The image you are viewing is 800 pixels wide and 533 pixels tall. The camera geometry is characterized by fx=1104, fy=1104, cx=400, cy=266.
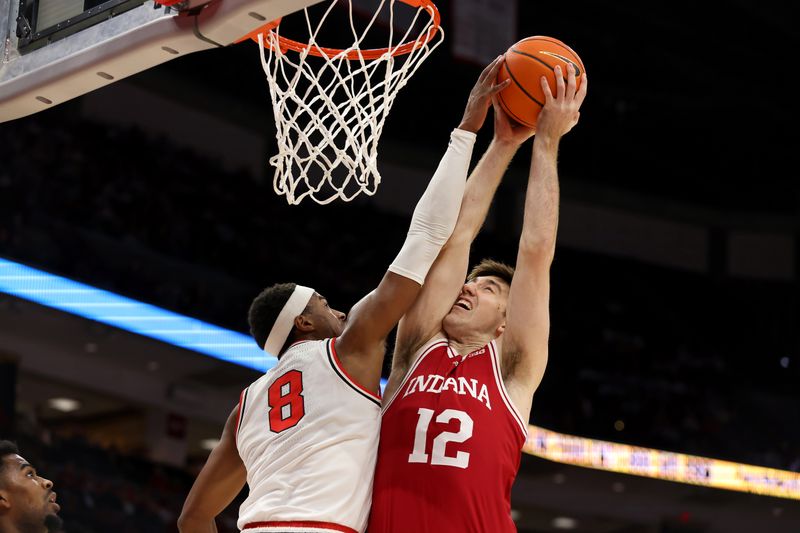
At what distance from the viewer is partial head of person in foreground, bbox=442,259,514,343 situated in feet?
12.5

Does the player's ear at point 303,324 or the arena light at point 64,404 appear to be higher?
the arena light at point 64,404

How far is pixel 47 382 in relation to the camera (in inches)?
443

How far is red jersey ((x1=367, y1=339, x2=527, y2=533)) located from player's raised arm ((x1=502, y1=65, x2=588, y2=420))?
9cm

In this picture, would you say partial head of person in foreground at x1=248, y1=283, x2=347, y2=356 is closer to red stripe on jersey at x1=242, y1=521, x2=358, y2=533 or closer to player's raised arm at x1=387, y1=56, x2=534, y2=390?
player's raised arm at x1=387, y1=56, x2=534, y2=390

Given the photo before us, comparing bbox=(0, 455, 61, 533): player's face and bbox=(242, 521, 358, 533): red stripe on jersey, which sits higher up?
bbox=(0, 455, 61, 533): player's face

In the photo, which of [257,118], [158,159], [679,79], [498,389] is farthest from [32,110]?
[679,79]

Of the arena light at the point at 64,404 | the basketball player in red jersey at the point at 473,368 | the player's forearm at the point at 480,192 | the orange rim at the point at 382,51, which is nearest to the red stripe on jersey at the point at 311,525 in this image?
the basketball player in red jersey at the point at 473,368

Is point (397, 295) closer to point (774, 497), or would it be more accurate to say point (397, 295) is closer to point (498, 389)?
point (498, 389)

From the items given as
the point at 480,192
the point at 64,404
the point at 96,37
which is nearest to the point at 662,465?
the point at 64,404

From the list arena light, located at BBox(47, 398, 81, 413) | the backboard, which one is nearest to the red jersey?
the backboard

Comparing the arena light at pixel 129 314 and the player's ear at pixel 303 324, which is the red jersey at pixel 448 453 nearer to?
the player's ear at pixel 303 324

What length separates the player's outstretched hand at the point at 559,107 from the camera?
370 centimetres

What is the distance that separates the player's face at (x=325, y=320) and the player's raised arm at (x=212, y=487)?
17.3 inches

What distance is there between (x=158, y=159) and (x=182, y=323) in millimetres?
3595
